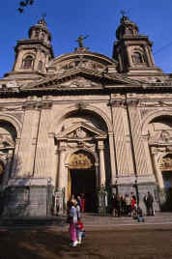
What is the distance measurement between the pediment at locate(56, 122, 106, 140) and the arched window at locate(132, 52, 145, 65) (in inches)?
495

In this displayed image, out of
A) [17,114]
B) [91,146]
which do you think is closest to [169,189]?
[91,146]

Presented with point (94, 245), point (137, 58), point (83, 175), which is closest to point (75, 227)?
point (94, 245)

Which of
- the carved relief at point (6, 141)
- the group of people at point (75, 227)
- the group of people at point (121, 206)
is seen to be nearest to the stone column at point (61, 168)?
the carved relief at point (6, 141)

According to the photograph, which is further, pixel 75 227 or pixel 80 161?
pixel 80 161

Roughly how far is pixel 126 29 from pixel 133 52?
18.9 ft

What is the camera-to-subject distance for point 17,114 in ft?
65.5

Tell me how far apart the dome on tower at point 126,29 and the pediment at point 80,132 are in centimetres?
1799

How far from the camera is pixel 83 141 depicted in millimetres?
19203

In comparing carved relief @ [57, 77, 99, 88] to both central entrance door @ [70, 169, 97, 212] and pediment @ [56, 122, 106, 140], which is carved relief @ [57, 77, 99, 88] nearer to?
pediment @ [56, 122, 106, 140]

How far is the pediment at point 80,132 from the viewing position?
19.1 meters

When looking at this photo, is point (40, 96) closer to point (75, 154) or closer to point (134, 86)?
point (75, 154)

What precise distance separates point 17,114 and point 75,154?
6593mm

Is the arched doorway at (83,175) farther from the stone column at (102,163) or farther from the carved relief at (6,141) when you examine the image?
the carved relief at (6,141)

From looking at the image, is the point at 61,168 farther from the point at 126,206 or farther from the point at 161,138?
the point at 161,138
